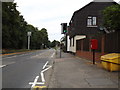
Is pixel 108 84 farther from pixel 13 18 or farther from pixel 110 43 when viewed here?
pixel 13 18

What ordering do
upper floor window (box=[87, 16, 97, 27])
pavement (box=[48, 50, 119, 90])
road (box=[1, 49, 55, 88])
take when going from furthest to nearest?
upper floor window (box=[87, 16, 97, 27]) → road (box=[1, 49, 55, 88]) → pavement (box=[48, 50, 119, 90])

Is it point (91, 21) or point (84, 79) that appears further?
point (91, 21)

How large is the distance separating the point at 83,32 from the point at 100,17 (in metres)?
3.54

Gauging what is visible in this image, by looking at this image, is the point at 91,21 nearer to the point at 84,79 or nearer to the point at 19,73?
the point at 19,73

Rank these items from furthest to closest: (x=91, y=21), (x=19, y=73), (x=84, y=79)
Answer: (x=91, y=21) < (x=19, y=73) < (x=84, y=79)

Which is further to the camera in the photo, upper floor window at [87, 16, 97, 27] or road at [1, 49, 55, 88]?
upper floor window at [87, 16, 97, 27]

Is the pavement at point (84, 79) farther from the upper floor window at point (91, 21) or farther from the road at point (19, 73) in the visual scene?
the upper floor window at point (91, 21)

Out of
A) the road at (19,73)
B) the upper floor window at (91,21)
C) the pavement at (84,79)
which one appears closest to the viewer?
the pavement at (84,79)

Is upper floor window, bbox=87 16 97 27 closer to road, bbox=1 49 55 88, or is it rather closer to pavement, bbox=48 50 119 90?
road, bbox=1 49 55 88

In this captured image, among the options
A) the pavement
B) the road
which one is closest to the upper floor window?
the road

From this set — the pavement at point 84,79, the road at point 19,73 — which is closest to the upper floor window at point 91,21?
the road at point 19,73

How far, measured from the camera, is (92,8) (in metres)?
26.2

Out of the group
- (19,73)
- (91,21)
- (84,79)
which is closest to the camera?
(84,79)

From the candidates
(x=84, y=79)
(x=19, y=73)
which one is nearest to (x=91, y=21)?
(x=19, y=73)
